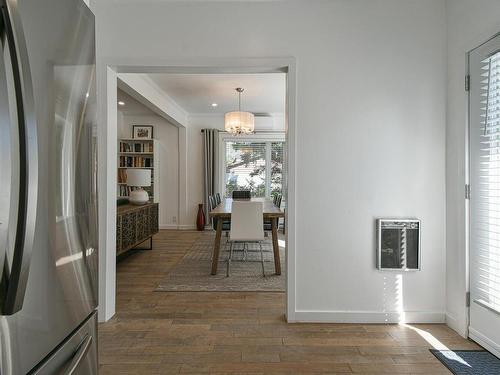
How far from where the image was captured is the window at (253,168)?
7047 mm

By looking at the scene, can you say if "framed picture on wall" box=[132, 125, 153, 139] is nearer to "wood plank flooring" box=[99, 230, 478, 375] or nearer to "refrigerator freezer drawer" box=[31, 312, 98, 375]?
"wood plank flooring" box=[99, 230, 478, 375]

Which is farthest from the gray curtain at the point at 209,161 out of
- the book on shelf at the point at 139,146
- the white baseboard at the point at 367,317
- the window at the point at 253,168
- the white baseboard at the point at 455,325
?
the white baseboard at the point at 455,325

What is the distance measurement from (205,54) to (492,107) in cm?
209

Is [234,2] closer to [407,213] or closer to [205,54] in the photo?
[205,54]

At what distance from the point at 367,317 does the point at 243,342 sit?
3.39 feet

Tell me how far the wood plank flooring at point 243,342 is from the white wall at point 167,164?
4.05 m

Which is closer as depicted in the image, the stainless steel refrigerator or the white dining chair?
the stainless steel refrigerator

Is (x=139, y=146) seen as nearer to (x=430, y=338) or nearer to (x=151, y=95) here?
(x=151, y=95)

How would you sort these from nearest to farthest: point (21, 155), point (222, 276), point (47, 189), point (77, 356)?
1. point (21, 155)
2. point (47, 189)
3. point (77, 356)
4. point (222, 276)

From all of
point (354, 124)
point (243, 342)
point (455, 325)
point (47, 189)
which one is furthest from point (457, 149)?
point (47, 189)

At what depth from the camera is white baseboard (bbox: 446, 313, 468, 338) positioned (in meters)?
2.22

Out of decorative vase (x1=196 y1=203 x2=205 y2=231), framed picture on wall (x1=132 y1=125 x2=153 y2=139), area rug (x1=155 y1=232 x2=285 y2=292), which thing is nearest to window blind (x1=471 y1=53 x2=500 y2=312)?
area rug (x1=155 y1=232 x2=285 y2=292)

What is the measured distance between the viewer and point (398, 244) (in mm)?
2428

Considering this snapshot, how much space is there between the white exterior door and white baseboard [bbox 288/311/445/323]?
11.9 inches
